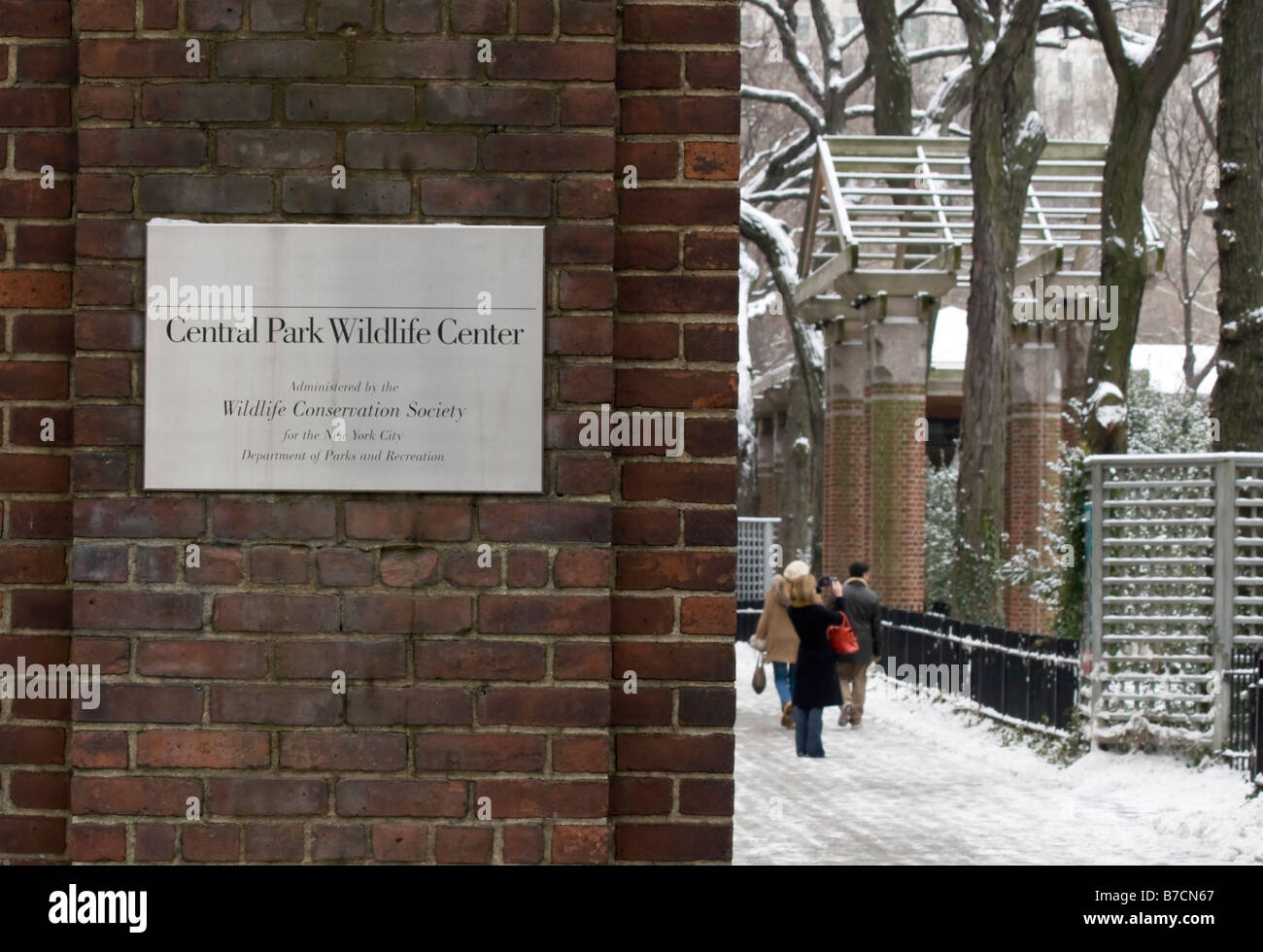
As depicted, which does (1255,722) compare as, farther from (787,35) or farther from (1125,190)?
(787,35)

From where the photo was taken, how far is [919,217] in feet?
93.9

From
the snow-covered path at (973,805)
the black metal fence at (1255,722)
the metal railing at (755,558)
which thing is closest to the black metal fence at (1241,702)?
the black metal fence at (1255,722)

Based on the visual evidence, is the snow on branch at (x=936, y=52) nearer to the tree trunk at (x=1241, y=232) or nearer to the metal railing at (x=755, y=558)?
the metal railing at (x=755, y=558)

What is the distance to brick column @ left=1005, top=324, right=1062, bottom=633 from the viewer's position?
3162cm

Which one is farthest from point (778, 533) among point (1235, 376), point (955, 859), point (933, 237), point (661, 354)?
point (661, 354)

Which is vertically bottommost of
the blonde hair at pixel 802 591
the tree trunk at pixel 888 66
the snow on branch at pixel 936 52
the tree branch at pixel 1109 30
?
the blonde hair at pixel 802 591

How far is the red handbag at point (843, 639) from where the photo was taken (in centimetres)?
1631

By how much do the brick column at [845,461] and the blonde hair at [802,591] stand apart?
1511cm

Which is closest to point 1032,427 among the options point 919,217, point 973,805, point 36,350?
point 919,217

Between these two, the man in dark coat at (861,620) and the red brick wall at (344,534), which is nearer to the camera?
the red brick wall at (344,534)

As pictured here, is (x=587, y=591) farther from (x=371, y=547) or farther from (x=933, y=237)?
(x=933, y=237)

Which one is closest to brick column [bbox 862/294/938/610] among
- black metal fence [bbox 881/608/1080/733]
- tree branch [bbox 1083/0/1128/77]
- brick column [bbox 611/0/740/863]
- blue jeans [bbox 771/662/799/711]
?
black metal fence [bbox 881/608/1080/733]

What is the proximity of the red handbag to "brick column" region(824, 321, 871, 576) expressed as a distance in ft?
46.8

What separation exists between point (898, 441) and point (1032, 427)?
16.1 feet
